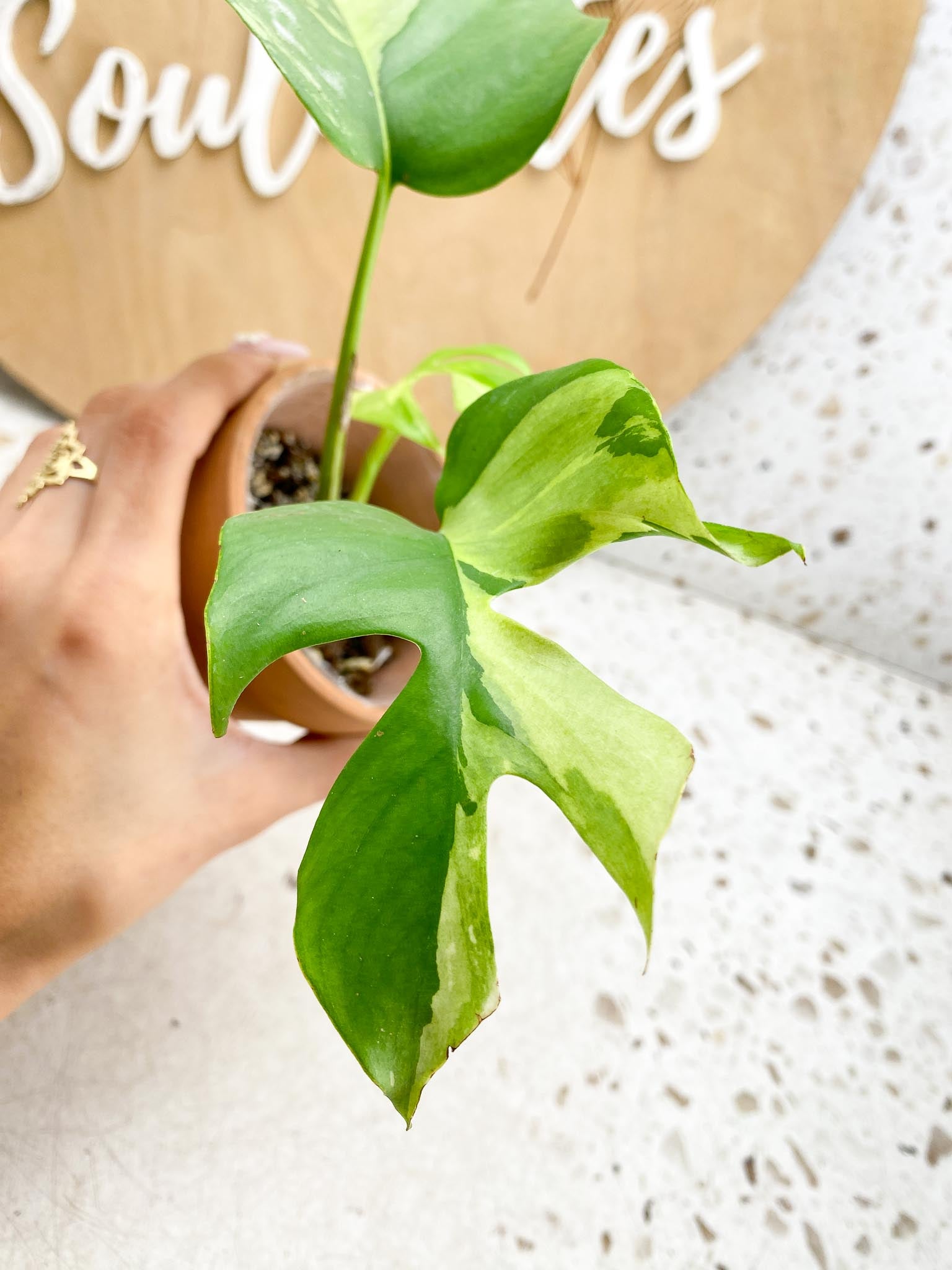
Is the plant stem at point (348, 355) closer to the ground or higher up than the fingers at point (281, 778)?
higher up

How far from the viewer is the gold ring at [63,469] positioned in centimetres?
44

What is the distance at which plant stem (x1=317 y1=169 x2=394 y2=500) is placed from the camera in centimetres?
41

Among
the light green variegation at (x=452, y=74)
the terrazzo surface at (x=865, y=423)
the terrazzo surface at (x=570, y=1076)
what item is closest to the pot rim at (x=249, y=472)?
the light green variegation at (x=452, y=74)

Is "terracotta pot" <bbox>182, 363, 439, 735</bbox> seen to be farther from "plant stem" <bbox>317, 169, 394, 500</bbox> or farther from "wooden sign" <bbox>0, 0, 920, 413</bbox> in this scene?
"wooden sign" <bbox>0, 0, 920, 413</bbox>

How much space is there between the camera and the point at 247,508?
430 millimetres

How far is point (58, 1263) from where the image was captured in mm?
457

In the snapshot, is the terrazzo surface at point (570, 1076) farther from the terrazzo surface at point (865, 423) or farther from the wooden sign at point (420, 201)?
the wooden sign at point (420, 201)

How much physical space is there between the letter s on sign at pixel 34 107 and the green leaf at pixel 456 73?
1.09ft

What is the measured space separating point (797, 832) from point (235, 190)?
61 centimetres

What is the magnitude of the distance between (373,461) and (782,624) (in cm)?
52

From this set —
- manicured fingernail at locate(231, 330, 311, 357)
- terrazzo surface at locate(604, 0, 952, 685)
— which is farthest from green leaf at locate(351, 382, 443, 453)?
terrazzo surface at locate(604, 0, 952, 685)

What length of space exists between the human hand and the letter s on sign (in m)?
0.31

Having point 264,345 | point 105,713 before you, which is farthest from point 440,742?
point 264,345

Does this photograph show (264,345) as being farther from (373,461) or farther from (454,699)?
A: (454,699)
